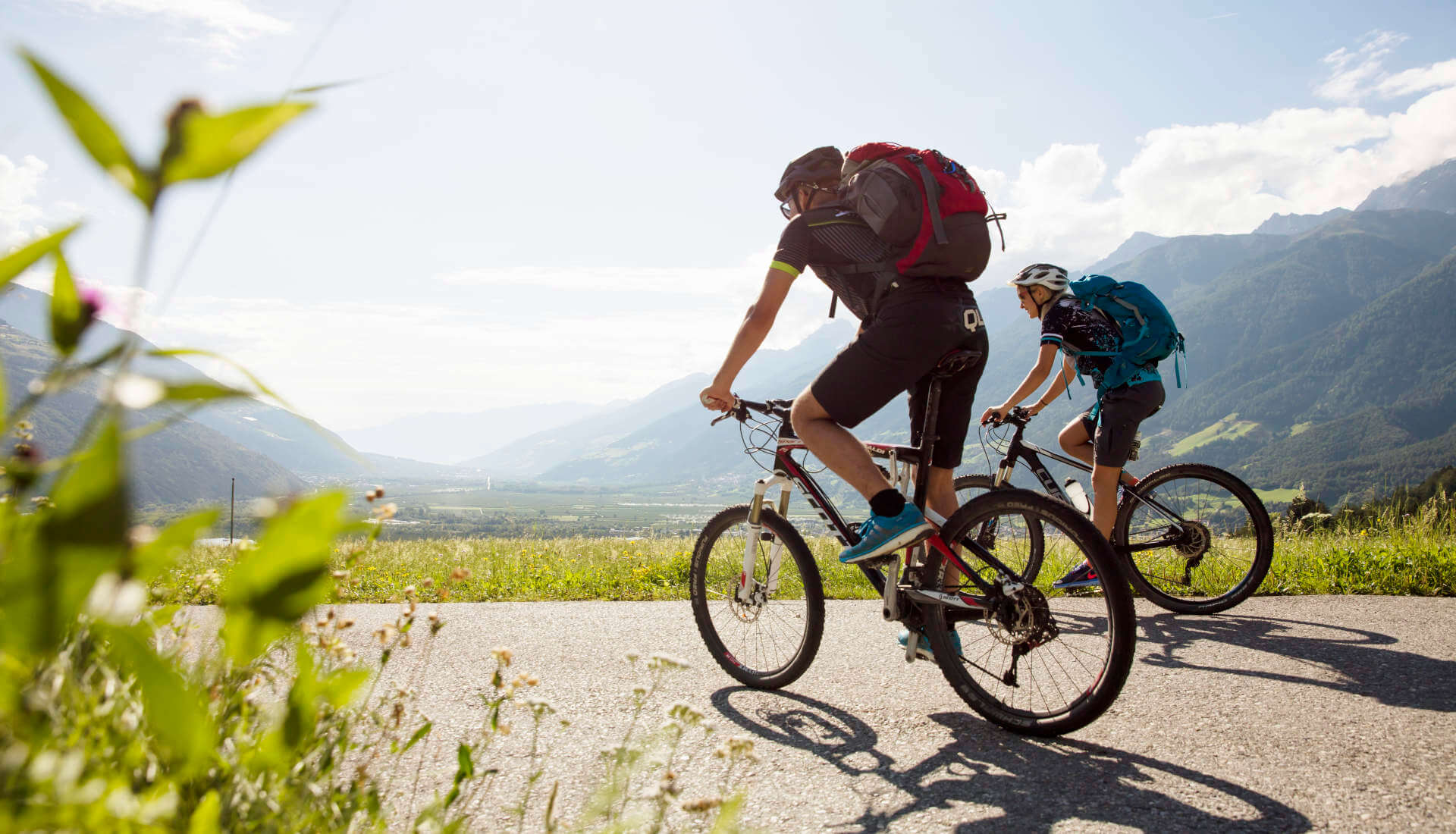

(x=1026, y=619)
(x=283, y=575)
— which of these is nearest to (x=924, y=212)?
(x=1026, y=619)

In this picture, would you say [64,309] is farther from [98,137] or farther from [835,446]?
[835,446]

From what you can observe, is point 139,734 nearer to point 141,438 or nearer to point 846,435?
point 141,438

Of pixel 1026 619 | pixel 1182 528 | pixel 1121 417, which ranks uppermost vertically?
pixel 1121 417

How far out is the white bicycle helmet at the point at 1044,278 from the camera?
5.88 metres

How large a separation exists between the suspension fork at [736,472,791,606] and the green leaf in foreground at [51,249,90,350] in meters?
3.69

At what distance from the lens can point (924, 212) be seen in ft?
11.8

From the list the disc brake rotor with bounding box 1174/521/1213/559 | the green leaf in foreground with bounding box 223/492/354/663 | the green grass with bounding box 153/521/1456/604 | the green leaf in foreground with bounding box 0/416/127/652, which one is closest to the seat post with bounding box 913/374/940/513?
the green grass with bounding box 153/521/1456/604

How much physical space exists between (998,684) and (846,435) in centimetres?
124

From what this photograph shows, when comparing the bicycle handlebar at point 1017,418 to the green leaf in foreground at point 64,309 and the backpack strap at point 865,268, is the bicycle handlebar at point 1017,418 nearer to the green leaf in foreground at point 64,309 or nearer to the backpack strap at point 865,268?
the backpack strap at point 865,268

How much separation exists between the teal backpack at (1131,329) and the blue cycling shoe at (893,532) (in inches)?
114

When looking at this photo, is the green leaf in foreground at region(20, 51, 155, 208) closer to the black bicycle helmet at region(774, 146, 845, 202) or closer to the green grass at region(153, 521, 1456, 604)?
the black bicycle helmet at region(774, 146, 845, 202)

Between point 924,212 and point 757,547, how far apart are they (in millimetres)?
1843

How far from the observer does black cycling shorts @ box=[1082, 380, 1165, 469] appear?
5598mm

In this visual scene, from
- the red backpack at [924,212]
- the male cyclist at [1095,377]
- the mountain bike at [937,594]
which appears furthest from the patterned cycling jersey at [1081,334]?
the red backpack at [924,212]
